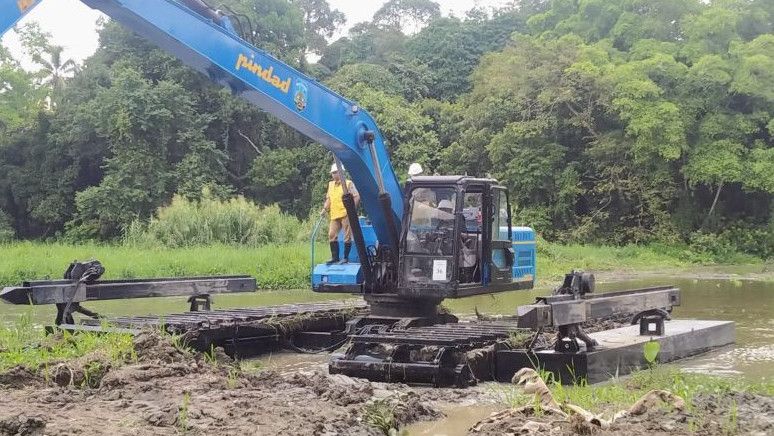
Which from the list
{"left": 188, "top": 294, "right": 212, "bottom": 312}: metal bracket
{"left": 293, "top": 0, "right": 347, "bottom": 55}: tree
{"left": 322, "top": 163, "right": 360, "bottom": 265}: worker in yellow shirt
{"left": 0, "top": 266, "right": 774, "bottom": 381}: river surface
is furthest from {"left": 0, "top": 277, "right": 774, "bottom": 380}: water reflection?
{"left": 293, "top": 0, "right": 347, "bottom": 55}: tree

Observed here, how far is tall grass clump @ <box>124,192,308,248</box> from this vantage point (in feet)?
78.3

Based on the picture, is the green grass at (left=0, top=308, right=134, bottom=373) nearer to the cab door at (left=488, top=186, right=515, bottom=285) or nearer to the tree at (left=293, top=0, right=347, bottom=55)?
the cab door at (left=488, top=186, right=515, bottom=285)

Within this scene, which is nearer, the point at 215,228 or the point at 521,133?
the point at 215,228

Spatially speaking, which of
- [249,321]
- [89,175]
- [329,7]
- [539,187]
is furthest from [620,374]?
[329,7]

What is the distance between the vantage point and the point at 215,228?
79.8ft

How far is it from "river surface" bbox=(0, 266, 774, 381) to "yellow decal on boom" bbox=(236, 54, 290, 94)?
324 centimetres

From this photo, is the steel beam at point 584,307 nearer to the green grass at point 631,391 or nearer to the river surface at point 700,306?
the green grass at point 631,391

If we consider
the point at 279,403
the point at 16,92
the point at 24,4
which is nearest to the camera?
the point at 279,403

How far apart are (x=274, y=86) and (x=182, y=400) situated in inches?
178

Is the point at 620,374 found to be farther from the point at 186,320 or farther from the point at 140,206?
the point at 140,206

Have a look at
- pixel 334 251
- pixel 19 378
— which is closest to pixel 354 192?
pixel 334 251

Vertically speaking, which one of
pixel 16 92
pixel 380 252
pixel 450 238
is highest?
pixel 16 92

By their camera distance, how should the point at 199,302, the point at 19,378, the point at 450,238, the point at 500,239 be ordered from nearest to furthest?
the point at 19,378, the point at 450,238, the point at 500,239, the point at 199,302

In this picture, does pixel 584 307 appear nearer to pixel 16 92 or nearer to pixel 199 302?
pixel 199 302
